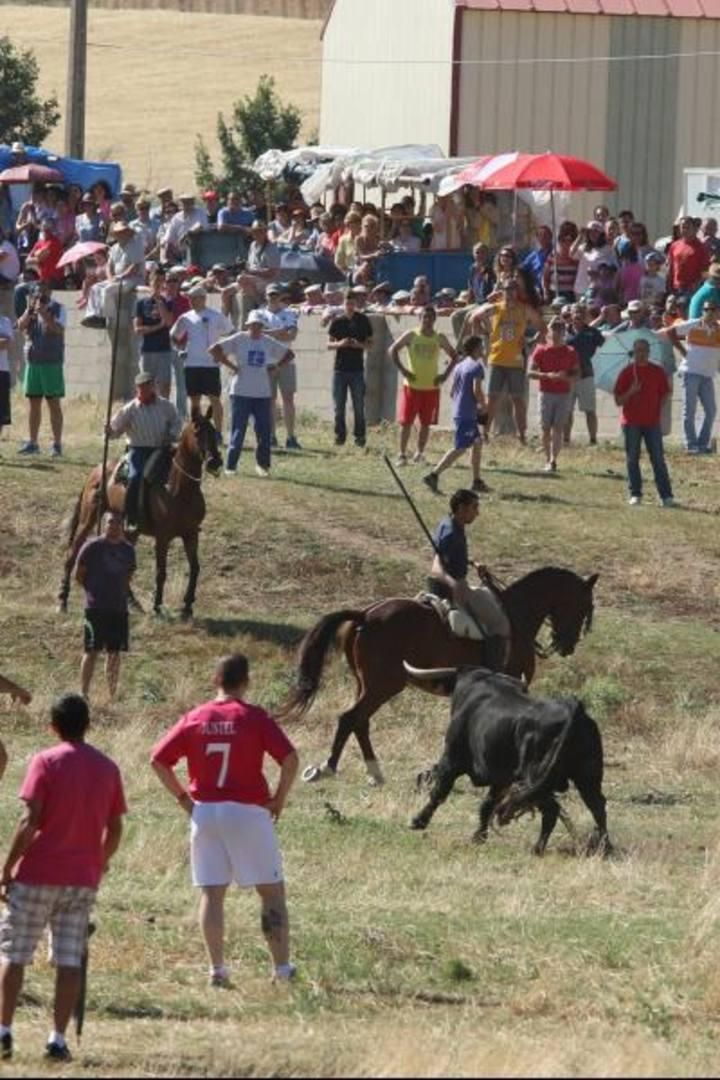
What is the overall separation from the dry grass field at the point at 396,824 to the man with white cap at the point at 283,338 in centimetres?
45

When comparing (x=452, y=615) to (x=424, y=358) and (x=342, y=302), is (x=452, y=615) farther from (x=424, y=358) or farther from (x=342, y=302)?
(x=342, y=302)

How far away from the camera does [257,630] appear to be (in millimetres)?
26047

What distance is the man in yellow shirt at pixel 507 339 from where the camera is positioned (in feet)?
105

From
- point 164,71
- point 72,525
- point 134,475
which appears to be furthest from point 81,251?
point 164,71

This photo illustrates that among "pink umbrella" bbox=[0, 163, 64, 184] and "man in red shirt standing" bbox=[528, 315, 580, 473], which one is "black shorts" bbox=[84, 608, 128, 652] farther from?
"pink umbrella" bbox=[0, 163, 64, 184]

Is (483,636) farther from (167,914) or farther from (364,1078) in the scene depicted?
(364,1078)

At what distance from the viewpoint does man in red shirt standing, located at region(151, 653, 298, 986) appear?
13312 mm

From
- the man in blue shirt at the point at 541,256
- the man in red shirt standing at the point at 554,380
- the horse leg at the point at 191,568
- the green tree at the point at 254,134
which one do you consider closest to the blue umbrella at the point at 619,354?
the man in red shirt standing at the point at 554,380

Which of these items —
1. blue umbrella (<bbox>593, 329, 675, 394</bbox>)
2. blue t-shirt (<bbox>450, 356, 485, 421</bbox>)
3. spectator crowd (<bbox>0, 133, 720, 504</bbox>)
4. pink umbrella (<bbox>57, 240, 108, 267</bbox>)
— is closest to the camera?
blue t-shirt (<bbox>450, 356, 485, 421</bbox>)

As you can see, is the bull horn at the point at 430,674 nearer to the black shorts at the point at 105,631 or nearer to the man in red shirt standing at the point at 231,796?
the black shorts at the point at 105,631

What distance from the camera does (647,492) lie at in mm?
31203

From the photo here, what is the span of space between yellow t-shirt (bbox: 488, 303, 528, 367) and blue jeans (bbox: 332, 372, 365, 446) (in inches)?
60.0

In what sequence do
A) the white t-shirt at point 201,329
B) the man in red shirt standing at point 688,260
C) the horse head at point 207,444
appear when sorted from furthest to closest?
the man in red shirt standing at point 688,260 → the white t-shirt at point 201,329 → the horse head at point 207,444

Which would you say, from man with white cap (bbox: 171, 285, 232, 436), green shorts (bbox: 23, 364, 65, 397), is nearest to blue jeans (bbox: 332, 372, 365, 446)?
man with white cap (bbox: 171, 285, 232, 436)
